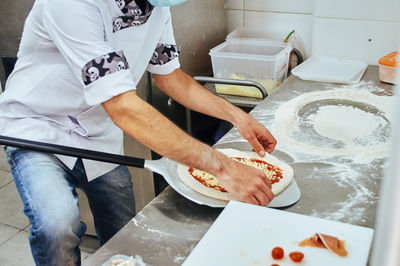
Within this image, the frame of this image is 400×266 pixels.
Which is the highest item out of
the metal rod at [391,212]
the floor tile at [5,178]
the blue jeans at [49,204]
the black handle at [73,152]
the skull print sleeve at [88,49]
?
the metal rod at [391,212]

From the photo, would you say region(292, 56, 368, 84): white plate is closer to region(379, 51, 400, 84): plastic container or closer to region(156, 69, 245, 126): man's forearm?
region(379, 51, 400, 84): plastic container

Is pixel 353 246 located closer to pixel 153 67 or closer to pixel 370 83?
pixel 153 67

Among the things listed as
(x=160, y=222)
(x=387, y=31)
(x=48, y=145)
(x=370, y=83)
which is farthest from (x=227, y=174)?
(x=387, y=31)

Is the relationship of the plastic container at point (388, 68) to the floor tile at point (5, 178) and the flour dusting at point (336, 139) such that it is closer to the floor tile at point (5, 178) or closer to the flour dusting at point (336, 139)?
the flour dusting at point (336, 139)

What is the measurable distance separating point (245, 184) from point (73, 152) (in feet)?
1.83

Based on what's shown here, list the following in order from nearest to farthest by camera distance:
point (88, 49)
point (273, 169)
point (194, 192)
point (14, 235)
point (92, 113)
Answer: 1. point (88, 49)
2. point (194, 192)
3. point (273, 169)
4. point (92, 113)
5. point (14, 235)

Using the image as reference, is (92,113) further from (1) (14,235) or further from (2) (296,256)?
(1) (14,235)

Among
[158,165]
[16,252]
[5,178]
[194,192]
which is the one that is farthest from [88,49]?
[5,178]

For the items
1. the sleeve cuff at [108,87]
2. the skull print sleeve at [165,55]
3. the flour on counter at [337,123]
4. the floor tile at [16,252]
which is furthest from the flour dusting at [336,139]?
the floor tile at [16,252]

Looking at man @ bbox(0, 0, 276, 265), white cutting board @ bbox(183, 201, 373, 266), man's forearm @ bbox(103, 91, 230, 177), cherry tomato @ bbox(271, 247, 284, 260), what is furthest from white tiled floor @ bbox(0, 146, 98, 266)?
cherry tomato @ bbox(271, 247, 284, 260)

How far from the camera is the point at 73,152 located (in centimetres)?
132

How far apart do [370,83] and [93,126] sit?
156 cm

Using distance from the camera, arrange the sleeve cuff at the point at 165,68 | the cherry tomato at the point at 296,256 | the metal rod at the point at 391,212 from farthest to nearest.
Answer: the sleeve cuff at the point at 165,68
the cherry tomato at the point at 296,256
the metal rod at the point at 391,212

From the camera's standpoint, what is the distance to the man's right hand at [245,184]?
120 centimetres
